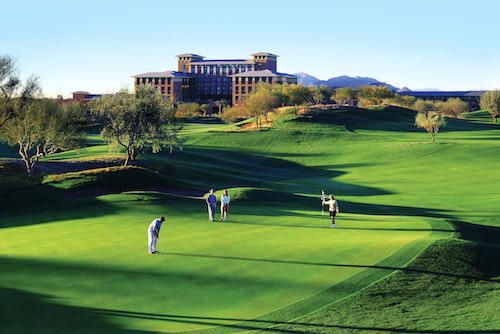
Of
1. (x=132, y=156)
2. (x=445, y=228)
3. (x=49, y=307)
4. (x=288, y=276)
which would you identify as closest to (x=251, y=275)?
(x=288, y=276)

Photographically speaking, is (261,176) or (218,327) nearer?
(218,327)

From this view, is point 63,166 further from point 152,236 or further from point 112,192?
point 152,236

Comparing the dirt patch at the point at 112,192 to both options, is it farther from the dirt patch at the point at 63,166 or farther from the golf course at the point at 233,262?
the dirt patch at the point at 63,166

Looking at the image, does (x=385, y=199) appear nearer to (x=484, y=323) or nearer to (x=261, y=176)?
(x=261, y=176)

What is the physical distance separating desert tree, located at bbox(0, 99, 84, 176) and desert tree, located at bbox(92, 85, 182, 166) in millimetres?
4193

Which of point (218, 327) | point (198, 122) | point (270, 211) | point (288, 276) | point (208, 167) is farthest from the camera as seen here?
point (198, 122)

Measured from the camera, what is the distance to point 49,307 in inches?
800

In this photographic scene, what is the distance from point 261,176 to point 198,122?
9707 centimetres

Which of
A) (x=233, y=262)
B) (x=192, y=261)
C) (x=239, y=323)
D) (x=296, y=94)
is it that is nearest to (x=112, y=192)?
(x=192, y=261)

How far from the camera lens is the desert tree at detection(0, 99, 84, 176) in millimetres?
63812

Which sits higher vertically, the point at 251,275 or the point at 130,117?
→ the point at 130,117

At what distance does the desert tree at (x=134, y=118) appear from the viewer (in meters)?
68.4

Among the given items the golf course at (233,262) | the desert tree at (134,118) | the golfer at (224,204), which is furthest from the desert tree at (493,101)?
the golfer at (224,204)

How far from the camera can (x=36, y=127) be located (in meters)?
64.3
